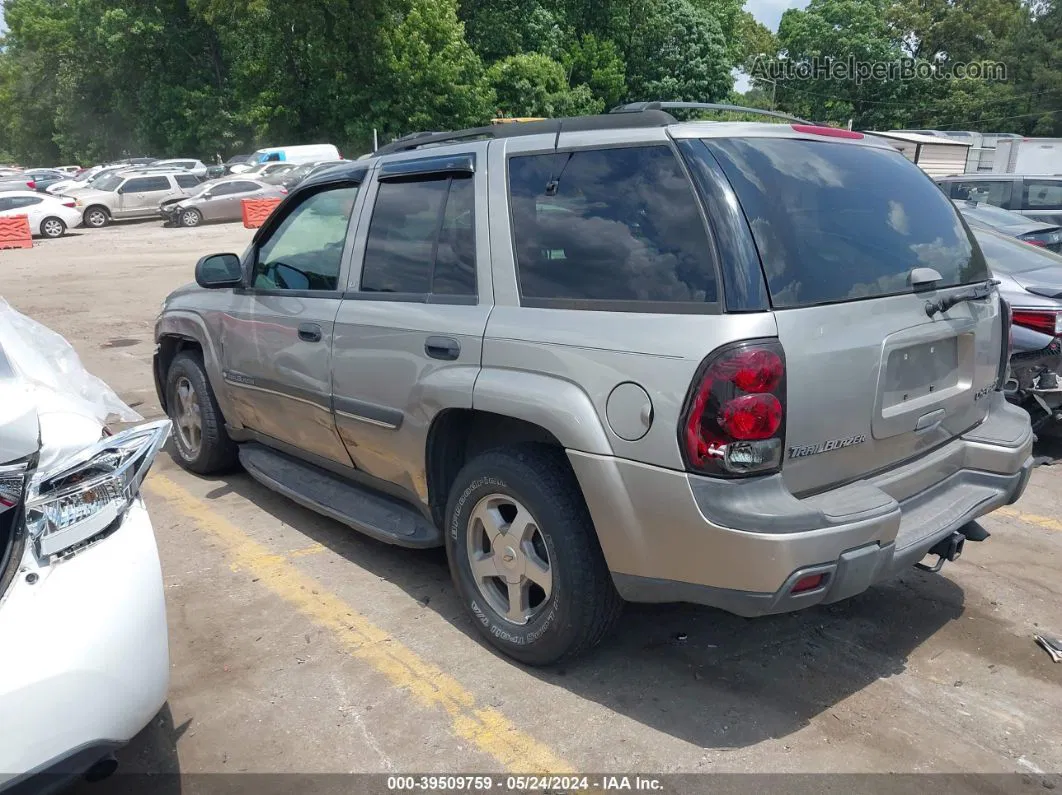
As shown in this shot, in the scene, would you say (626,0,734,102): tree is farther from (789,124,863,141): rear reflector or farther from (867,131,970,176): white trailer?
(789,124,863,141): rear reflector

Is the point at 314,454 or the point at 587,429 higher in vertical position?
the point at 587,429

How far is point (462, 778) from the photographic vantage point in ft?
9.24

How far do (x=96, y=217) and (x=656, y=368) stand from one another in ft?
101

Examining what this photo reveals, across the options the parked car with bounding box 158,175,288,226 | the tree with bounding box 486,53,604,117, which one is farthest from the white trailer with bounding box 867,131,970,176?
the parked car with bounding box 158,175,288,226

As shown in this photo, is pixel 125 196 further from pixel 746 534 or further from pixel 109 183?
pixel 746 534

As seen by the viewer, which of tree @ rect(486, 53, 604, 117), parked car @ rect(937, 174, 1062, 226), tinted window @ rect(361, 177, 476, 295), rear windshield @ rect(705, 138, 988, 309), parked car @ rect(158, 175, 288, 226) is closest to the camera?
rear windshield @ rect(705, 138, 988, 309)

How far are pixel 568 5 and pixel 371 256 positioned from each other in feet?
146

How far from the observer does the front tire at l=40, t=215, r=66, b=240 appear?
25.8 m

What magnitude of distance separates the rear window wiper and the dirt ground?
137 cm

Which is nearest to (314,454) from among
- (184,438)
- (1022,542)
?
(184,438)

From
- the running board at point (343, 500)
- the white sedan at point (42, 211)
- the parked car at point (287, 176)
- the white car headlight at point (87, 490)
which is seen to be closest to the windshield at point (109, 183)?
the white sedan at point (42, 211)

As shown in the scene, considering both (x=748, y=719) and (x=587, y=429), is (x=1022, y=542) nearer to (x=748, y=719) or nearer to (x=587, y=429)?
(x=748, y=719)

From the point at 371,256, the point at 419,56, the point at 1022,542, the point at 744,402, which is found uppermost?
the point at 419,56

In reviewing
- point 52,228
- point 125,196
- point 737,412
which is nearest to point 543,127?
point 737,412
